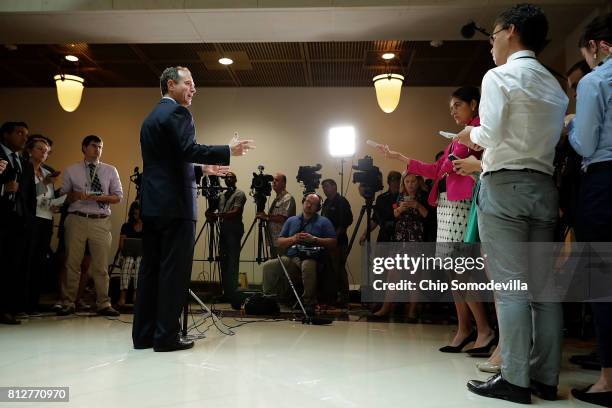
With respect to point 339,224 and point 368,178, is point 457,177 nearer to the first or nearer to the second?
point 368,178

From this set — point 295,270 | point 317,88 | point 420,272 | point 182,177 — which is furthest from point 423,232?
point 317,88

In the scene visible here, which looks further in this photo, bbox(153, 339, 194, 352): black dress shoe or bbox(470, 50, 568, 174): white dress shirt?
bbox(153, 339, 194, 352): black dress shoe

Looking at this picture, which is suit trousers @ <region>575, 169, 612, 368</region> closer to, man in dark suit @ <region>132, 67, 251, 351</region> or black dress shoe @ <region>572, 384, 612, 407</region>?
black dress shoe @ <region>572, 384, 612, 407</region>

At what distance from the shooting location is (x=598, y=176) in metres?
1.81

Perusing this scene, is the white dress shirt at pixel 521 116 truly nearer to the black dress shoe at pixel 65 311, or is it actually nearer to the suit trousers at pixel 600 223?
the suit trousers at pixel 600 223

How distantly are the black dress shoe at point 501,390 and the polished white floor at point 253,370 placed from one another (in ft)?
0.12

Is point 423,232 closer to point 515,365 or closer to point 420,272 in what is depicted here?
point 420,272

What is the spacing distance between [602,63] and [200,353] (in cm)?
228

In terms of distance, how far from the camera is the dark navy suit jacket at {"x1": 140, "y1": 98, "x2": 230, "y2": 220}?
8.55 feet

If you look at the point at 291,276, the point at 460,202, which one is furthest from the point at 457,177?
the point at 291,276

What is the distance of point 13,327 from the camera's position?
343 cm

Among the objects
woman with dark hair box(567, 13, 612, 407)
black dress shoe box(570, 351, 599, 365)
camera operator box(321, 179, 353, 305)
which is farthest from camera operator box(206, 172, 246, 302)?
woman with dark hair box(567, 13, 612, 407)

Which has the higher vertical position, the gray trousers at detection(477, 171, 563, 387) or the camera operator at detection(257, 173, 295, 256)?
the camera operator at detection(257, 173, 295, 256)

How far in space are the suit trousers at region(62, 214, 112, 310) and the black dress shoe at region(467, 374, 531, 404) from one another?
3329mm
